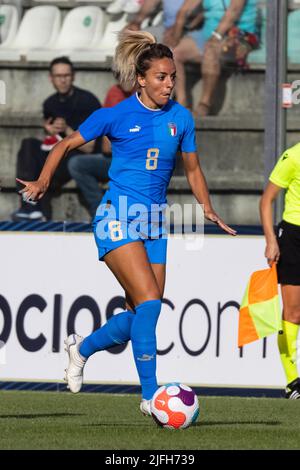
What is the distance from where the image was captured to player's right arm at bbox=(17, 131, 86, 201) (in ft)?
21.2

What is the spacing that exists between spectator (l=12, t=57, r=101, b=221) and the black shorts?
11.1 feet

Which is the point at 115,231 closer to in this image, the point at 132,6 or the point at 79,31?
the point at 132,6

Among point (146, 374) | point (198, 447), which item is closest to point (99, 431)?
point (146, 374)

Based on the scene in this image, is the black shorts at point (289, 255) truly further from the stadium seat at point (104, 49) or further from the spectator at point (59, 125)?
the stadium seat at point (104, 49)

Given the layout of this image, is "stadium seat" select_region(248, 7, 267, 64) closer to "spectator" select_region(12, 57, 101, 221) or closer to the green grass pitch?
"spectator" select_region(12, 57, 101, 221)

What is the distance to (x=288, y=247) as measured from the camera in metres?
8.96

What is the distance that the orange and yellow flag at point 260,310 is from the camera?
9266 mm

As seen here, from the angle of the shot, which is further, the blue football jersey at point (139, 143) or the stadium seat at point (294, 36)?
the stadium seat at point (294, 36)

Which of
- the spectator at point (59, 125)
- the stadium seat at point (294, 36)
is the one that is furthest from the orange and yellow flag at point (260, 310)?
the stadium seat at point (294, 36)

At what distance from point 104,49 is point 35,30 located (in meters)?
0.81

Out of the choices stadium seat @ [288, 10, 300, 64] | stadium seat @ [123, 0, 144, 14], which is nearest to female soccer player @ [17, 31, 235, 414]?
stadium seat @ [288, 10, 300, 64]

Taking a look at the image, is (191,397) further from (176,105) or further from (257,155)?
(257,155)

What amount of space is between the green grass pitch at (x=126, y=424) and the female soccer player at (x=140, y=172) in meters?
0.48

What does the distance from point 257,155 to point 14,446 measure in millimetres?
6845
